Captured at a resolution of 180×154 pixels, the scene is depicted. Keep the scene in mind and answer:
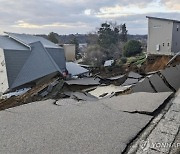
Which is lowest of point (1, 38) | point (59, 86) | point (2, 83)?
point (2, 83)

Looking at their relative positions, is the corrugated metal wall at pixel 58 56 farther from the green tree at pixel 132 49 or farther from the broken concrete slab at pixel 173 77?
the broken concrete slab at pixel 173 77

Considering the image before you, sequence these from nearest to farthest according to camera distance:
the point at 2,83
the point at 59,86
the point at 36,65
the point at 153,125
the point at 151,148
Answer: the point at 151,148, the point at 153,125, the point at 59,86, the point at 2,83, the point at 36,65

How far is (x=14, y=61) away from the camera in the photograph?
64.3 feet

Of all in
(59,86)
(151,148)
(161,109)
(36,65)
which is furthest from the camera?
(36,65)

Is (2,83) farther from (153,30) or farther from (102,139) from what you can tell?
(102,139)

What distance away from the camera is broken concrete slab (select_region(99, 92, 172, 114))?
4090 millimetres

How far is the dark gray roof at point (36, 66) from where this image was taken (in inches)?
758

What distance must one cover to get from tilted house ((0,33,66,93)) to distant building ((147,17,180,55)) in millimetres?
10683

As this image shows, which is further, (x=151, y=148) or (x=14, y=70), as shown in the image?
(x=14, y=70)

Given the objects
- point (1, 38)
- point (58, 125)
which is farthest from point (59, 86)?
point (1, 38)

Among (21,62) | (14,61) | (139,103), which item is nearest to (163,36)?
(21,62)

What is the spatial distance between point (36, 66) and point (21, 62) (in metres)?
1.44

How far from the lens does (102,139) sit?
9.45 feet

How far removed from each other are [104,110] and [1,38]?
69.0ft
